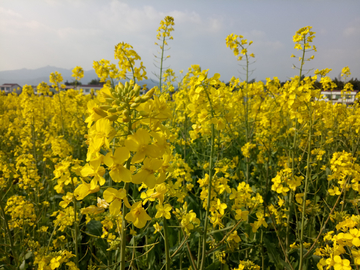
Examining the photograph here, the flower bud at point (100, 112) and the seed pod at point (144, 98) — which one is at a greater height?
the seed pod at point (144, 98)

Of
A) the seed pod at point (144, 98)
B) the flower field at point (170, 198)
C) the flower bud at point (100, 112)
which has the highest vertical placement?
the seed pod at point (144, 98)

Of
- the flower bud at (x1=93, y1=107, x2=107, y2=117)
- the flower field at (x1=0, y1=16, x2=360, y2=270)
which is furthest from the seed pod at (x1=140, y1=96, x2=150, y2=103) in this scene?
the flower bud at (x1=93, y1=107, x2=107, y2=117)

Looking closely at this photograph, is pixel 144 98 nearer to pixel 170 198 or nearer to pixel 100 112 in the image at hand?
pixel 100 112

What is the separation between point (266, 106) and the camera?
417 centimetres

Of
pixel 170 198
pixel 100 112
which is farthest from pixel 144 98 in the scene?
pixel 170 198

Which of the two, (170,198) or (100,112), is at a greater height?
(100,112)

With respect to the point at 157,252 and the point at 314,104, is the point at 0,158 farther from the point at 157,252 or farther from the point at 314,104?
the point at 314,104

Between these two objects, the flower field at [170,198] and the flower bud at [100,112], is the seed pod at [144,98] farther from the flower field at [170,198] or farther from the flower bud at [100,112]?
the flower bud at [100,112]

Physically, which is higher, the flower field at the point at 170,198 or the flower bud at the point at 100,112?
the flower bud at the point at 100,112

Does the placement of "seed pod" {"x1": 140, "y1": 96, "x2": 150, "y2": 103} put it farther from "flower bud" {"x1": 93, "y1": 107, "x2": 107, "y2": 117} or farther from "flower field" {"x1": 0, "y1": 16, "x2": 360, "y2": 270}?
"flower bud" {"x1": 93, "y1": 107, "x2": 107, "y2": 117}

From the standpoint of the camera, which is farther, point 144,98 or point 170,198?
point 170,198

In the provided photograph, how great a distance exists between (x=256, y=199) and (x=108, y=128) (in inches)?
60.7

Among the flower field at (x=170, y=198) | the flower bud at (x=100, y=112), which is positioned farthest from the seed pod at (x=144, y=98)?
the flower bud at (x=100, y=112)

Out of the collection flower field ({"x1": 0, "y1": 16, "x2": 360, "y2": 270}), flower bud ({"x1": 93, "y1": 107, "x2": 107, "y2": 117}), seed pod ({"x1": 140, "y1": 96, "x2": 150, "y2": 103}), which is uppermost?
seed pod ({"x1": 140, "y1": 96, "x2": 150, "y2": 103})
